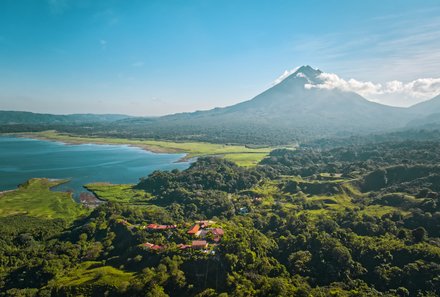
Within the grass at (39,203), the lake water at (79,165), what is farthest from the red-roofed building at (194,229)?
the lake water at (79,165)

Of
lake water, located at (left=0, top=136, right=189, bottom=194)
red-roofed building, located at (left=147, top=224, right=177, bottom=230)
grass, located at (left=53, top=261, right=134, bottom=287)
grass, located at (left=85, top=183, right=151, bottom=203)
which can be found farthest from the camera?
lake water, located at (left=0, top=136, right=189, bottom=194)

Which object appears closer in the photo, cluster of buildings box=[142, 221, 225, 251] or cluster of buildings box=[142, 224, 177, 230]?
cluster of buildings box=[142, 221, 225, 251]

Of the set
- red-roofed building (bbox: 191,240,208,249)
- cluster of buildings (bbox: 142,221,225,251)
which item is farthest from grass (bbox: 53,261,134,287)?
red-roofed building (bbox: 191,240,208,249)

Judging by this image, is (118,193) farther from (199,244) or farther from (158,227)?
(199,244)

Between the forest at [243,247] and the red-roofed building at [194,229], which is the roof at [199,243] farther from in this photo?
the red-roofed building at [194,229]

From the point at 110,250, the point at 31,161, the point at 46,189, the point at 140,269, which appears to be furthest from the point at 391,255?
the point at 31,161

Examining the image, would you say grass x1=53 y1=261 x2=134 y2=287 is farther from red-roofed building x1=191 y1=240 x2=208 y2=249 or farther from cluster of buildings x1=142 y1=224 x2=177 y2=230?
cluster of buildings x1=142 y1=224 x2=177 y2=230

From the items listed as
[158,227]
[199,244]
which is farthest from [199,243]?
[158,227]
